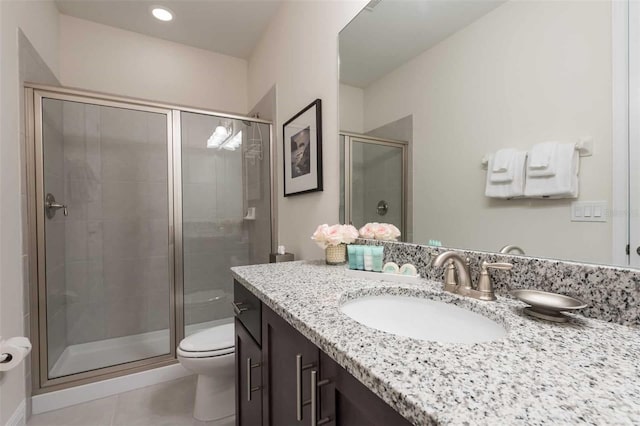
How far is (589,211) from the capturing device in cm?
66

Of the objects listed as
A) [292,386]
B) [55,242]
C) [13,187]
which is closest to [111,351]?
[55,242]

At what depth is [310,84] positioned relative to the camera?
1732 mm

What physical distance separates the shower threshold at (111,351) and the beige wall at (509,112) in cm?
200

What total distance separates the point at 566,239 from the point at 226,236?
2.22 metres

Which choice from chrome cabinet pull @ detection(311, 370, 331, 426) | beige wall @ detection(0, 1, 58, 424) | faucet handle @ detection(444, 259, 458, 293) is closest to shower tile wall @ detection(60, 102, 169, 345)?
beige wall @ detection(0, 1, 58, 424)

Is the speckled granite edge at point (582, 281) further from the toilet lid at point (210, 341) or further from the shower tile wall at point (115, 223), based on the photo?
the shower tile wall at point (115, 223)

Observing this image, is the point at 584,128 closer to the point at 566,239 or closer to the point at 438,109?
the point at 566,239

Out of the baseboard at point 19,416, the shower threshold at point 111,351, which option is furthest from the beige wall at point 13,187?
the shower threshold at point 111,351

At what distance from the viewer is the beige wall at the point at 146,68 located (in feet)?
7.30

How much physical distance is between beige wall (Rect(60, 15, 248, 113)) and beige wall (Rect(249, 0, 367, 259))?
1.75ft

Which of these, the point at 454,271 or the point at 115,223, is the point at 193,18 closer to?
the point at 115,223

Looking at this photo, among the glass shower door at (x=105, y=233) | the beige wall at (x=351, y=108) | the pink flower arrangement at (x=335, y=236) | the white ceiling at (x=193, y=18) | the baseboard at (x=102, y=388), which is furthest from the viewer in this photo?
the white ceiling at (x=193, y=18)

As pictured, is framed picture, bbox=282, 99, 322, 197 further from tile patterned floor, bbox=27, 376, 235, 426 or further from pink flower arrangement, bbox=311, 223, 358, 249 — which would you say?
tile patterned floor, bbox=27, 376, 235, 426

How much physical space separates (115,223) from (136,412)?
4.42ft
